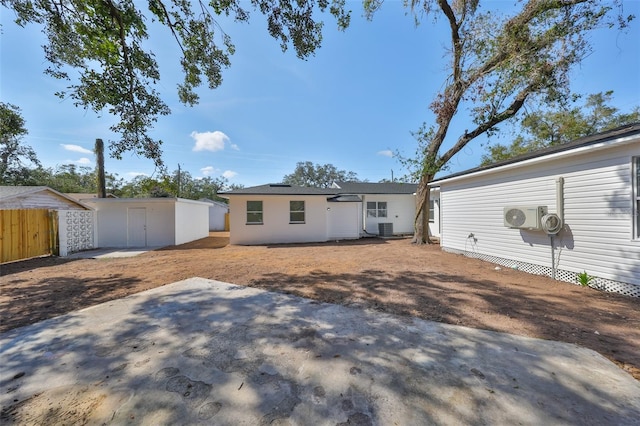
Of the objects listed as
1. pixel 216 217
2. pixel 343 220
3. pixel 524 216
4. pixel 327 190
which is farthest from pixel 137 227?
pixel 524 216

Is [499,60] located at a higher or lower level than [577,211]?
higher

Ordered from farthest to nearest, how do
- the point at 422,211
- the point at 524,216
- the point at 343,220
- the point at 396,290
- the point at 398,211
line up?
the point at 398,211, the point at 343,220, the point at 422,211, the point at 524,216, the point at 396,290

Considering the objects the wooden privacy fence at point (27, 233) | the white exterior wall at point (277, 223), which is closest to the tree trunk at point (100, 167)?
the wooden privacy fence at point (27, 233)

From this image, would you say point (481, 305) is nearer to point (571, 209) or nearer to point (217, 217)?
point (571, 209)

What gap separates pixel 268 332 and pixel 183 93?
6.22 meters

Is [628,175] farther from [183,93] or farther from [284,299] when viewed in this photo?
[183,93]

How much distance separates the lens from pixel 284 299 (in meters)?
4.33

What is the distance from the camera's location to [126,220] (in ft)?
39.8

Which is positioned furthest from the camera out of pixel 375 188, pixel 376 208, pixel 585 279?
pixel 375 188

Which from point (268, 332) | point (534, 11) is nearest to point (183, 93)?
point (268, 332)

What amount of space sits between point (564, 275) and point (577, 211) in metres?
1.46

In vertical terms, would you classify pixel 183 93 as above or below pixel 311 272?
above

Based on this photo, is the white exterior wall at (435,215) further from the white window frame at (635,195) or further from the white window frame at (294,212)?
the white window frame at (635,195)

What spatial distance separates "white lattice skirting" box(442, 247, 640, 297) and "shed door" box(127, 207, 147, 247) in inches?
579
